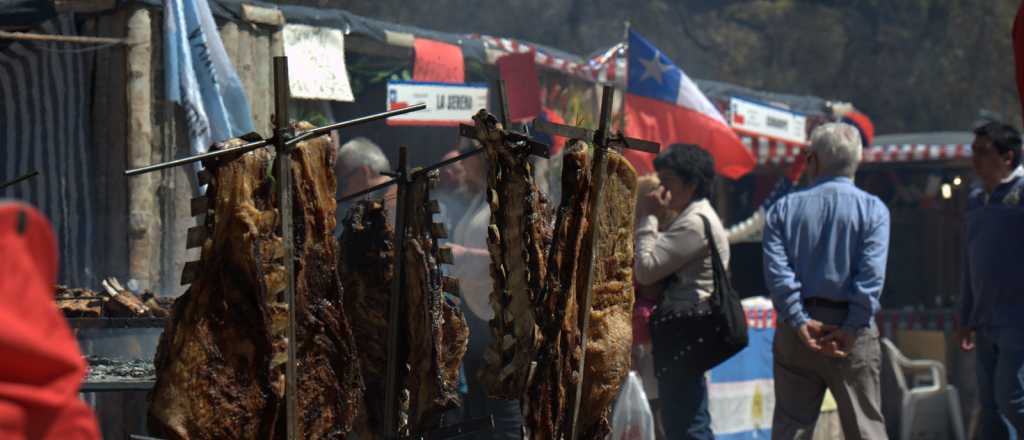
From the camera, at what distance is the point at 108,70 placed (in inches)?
289

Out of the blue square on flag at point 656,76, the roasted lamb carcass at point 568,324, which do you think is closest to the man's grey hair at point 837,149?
the roasted lamb carcass at point 568,324

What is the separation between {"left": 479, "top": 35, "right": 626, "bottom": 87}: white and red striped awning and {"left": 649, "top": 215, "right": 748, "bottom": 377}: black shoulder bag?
3444 mm

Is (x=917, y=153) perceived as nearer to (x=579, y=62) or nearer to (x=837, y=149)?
(x=579, y=62)

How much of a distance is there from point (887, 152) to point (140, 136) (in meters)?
9.90

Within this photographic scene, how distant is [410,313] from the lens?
5062 millimetres

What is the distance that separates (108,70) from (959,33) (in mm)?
18598

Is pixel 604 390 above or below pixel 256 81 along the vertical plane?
Answer: below

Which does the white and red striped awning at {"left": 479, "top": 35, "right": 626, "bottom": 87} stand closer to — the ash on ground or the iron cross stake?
the ash on ground

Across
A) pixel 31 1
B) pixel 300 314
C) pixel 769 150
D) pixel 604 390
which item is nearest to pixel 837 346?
pixel 604 390

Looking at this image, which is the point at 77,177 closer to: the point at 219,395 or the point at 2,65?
the point at 2,65

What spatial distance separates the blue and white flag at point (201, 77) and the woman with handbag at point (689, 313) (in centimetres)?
234

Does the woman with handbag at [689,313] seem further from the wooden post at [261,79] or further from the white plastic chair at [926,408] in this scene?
the white plastic chair at [926,408]

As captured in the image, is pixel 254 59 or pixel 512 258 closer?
pixel 512 258

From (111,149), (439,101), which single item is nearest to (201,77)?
(111,149)
